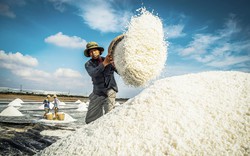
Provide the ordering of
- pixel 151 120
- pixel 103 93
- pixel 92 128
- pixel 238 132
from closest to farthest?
1. pixel 238 132
2. pixel 151 120
3. pixel 92 128
4. pixel 103 93

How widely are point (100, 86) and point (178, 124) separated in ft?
5.39

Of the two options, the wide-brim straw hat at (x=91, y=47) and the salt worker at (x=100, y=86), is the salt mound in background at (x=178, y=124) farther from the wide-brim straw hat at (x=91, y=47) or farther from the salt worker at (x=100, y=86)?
the wide-brim straw hat at (x=91, y=47)

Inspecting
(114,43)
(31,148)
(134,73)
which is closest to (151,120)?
(134,73)

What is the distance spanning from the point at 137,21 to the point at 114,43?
1.18 feet

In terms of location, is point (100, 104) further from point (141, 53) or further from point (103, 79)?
point (141, 53)

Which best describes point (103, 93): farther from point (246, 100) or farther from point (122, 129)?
point (246, 100)

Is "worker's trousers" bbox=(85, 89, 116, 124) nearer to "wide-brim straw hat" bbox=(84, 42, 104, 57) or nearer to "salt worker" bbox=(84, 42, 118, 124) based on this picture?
"salt worker" bbox=(84, 42, 118, 124)

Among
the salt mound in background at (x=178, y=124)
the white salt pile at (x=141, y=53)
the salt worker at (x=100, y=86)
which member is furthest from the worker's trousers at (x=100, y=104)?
the salt mound in background at (x=178, y=124)

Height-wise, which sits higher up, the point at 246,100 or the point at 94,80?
the point at 94,80

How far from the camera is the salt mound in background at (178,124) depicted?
1.15 meters

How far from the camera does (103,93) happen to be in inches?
108

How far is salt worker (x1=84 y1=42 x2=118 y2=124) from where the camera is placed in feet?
8.86

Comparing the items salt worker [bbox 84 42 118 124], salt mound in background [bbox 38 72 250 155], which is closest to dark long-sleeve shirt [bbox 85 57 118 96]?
salt worker [bbox 84 42 118 124]

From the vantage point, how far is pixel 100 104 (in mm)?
2752
